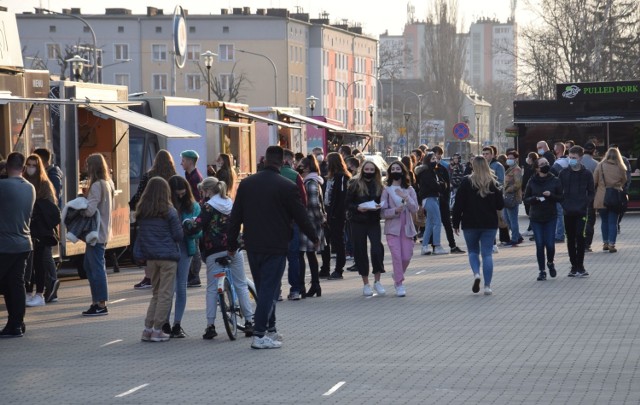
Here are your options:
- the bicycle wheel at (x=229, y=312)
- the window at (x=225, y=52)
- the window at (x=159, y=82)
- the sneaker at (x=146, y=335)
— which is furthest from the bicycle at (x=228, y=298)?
the window at (x=159, y=82)

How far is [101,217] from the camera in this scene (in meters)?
16.1

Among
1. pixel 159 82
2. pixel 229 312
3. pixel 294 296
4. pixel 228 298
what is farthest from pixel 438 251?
pixel 159 82

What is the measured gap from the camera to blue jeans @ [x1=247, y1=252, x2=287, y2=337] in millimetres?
13039

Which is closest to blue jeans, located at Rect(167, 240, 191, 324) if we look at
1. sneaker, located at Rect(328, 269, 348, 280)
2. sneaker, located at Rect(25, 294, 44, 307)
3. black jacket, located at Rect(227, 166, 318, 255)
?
black jacket, located at Rect(227, 166, 318, 255)

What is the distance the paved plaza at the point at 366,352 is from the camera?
34.4 feet

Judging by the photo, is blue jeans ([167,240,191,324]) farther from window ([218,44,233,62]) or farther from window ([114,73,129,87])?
window ([218,44,233,62])

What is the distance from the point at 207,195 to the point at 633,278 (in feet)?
24.4

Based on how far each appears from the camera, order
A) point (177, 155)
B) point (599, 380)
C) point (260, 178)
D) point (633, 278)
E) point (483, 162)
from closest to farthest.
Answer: point (599, 380)
point (260, 178)
point (483, 162)
point (633, 278)
point (177, 155)

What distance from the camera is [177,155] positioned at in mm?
26578

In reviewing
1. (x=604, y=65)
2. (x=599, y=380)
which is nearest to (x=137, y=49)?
(x=604, y=65)

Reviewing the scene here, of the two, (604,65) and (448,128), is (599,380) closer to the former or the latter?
(604,65)

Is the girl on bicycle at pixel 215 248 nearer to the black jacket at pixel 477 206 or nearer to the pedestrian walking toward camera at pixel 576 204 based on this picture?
the black jacket at pixel 477 206

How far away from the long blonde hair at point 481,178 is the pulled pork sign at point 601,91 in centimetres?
1978

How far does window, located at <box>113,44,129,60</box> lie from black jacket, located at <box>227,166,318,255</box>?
110388mm
